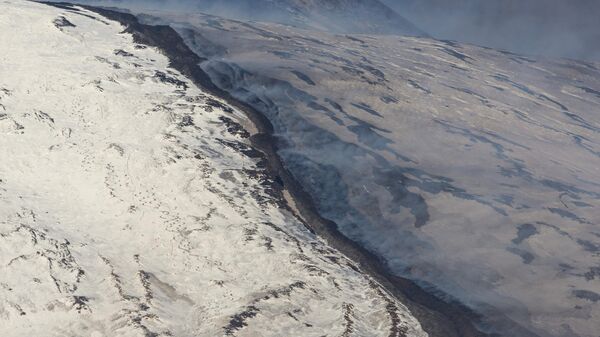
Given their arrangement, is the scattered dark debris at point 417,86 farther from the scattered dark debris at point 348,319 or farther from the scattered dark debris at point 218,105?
the scattered dark debris at point 348,319

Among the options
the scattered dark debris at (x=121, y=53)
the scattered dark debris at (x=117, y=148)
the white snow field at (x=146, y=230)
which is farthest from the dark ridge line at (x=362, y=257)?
the scattered dark debris at (x=117, y=148)

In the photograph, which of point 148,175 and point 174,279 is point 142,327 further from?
point 148,175

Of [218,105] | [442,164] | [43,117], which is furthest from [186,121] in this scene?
[442,164]

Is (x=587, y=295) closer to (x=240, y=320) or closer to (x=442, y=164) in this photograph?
(x=442, y=164)

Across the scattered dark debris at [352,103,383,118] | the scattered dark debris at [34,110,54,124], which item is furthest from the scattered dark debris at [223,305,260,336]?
the scattered dark debris at [352,103,383,118]

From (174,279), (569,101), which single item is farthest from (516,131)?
(174,279)

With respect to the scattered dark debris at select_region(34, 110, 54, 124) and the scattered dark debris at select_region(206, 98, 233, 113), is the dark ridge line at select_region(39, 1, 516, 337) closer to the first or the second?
the scattered dark debris at select_region(206, 98, 233, 113)
